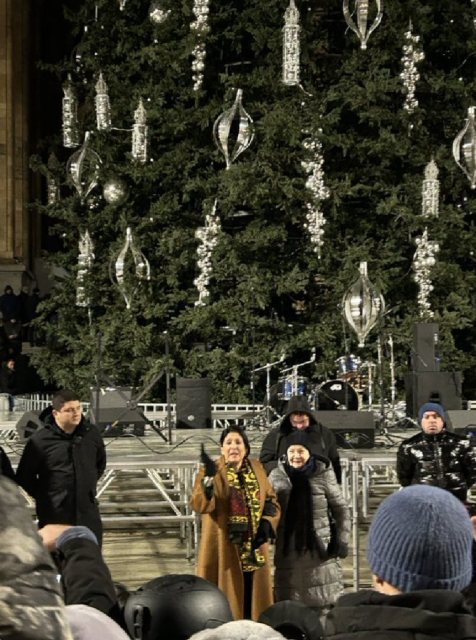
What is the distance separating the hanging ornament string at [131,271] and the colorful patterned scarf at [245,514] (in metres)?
13.6

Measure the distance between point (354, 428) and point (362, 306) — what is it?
548 centimetres

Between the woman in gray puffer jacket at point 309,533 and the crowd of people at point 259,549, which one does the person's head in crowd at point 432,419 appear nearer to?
the crowd of people at point 259,549

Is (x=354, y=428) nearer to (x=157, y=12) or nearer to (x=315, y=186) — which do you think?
(x=315, y=186)

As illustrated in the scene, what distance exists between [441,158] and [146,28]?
22.1 feet

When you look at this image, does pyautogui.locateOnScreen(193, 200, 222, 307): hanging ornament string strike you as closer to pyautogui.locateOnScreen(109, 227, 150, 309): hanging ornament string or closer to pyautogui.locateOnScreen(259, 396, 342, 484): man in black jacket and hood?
pyautogui.locateOnScreen(109, 227, 150, 309): hanging ornament string

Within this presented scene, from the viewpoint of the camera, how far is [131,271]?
2295 centimetres

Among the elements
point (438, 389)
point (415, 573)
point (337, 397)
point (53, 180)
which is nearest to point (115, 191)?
point (53, 180)

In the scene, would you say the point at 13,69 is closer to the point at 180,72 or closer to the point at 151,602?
the point at 180,72

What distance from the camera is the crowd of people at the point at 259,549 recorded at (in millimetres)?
1714

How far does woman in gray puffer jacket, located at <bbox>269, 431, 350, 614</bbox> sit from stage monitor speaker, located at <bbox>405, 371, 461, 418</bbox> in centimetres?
717

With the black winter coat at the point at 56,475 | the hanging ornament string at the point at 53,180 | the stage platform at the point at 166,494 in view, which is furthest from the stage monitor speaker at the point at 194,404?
the hanging ornament string at the point at 53,180

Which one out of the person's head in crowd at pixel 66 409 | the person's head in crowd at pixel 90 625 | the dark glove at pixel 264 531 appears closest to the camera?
the person's head in crowd at pixel 90 625

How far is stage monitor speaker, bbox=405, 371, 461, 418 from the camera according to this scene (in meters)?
15.0

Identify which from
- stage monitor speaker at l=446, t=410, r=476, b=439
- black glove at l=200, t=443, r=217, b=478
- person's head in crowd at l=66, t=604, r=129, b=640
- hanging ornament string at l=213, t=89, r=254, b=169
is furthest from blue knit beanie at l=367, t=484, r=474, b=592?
hanging ornament string at l=213, t=89, r=254, b=169
